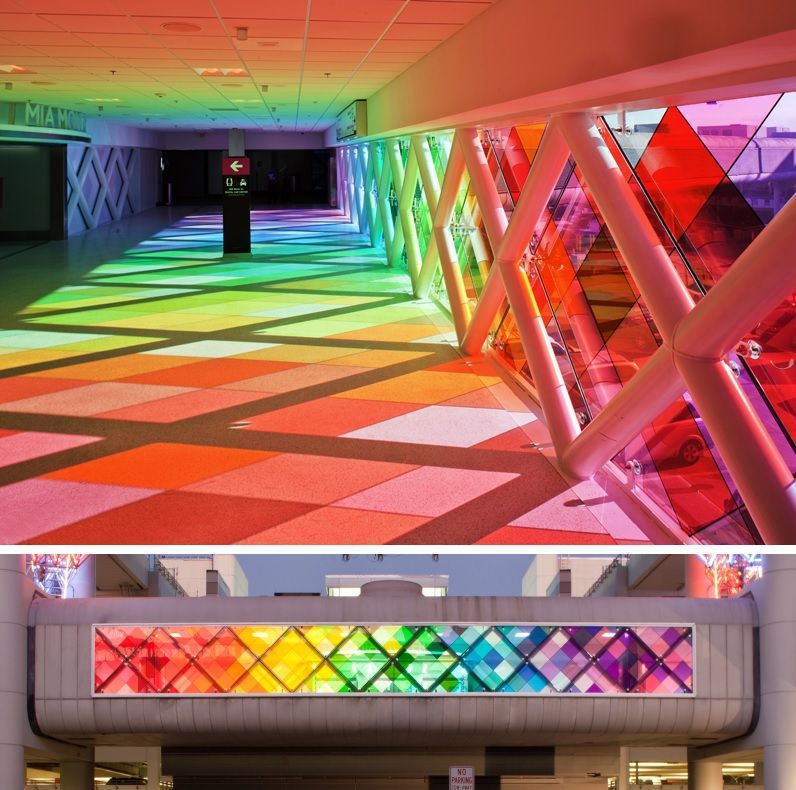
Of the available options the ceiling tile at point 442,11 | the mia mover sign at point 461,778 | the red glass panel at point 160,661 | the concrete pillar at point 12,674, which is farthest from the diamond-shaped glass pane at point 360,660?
the ceiling tile at point 442,11

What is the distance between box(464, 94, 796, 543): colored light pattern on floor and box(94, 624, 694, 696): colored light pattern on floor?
7.47 metres

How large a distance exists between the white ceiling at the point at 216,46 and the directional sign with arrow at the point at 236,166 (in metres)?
2.78

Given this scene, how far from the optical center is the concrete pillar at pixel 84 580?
63.8ft

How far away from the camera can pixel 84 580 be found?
2028 cm

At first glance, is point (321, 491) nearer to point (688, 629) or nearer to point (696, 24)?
point (696, 24)

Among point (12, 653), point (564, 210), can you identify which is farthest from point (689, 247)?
point (12, 653)

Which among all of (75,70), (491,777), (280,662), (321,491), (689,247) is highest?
(75,70)

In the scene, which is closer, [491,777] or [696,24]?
[696,24]

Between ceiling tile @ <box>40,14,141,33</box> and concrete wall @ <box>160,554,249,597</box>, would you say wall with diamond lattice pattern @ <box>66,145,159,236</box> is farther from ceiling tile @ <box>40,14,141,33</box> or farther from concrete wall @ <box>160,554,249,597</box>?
ceiling tile @ <box>40,14,141,33</box>

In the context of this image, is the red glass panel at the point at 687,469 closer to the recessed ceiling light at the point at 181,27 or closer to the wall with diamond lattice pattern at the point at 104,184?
the recessed ceiling light at the point at 181,27

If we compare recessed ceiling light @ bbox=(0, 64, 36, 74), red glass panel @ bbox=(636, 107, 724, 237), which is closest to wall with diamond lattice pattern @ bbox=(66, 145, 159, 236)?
recessed ceiling light @ bbox=(0, 64, 36, 74)

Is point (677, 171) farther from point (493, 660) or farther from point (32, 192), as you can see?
point (32, 192)

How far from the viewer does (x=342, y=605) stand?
15344mm

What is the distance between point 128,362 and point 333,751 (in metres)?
11.1
